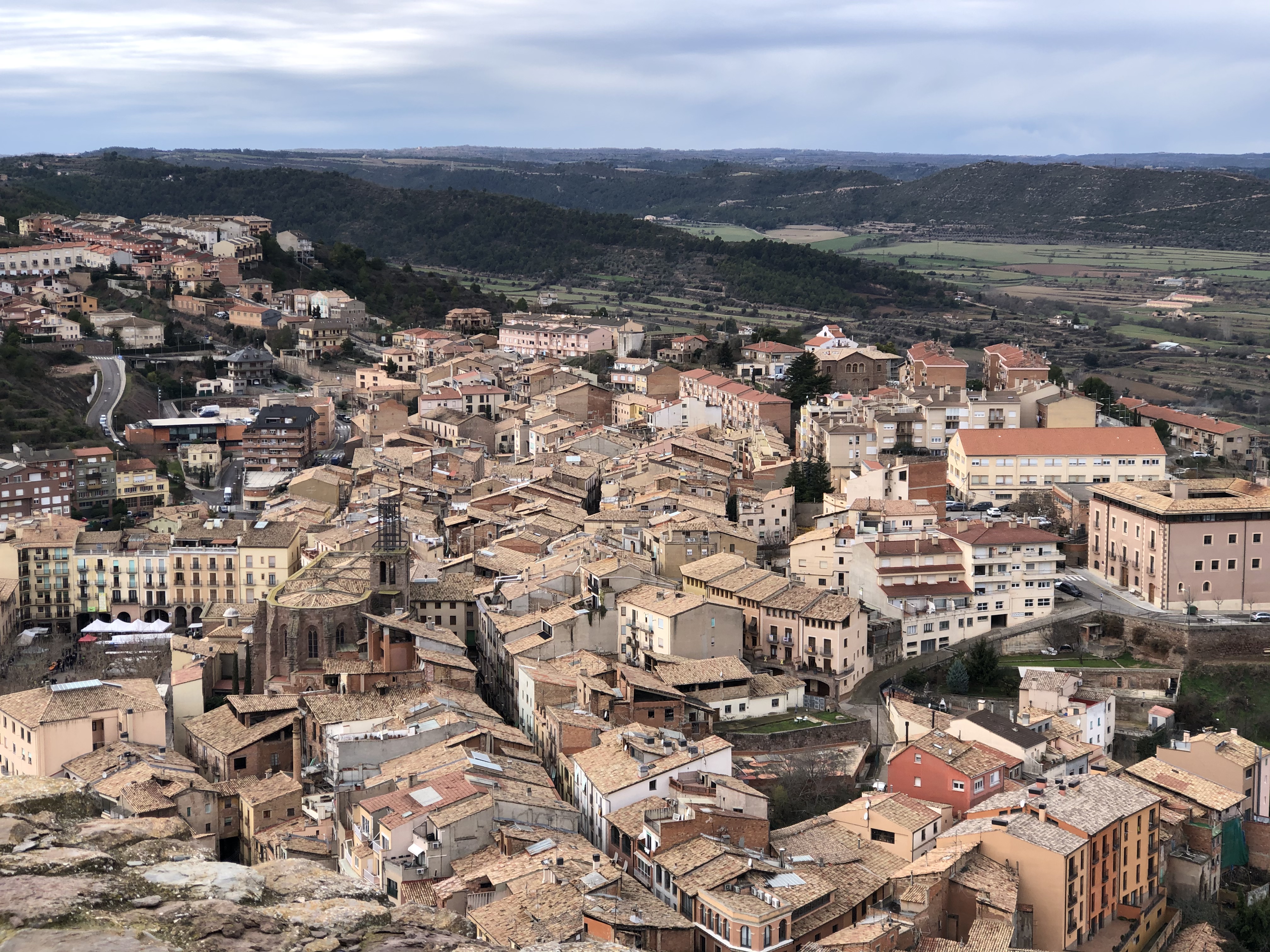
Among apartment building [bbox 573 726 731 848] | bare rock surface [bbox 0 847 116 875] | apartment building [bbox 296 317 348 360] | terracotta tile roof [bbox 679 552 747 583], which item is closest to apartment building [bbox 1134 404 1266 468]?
terracotta tile roof [bbox 679 552 747 583]

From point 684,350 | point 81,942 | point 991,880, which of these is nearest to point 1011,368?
point 684,350

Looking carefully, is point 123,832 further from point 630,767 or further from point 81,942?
point 630,767

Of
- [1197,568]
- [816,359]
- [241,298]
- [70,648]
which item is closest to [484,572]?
[70,648]

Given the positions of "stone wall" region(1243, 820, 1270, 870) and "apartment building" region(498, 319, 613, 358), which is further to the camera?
"apartment building" region(498, 319, 613, 358)

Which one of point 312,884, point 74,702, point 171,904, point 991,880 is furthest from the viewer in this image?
point 74,702

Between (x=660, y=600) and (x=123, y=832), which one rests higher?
(x=123, y=832)

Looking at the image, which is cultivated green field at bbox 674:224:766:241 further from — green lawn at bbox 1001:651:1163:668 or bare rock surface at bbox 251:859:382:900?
bare rock surface at bbox 251:859:382:900

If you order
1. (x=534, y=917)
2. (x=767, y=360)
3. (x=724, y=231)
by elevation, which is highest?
(x=724, y=231)
